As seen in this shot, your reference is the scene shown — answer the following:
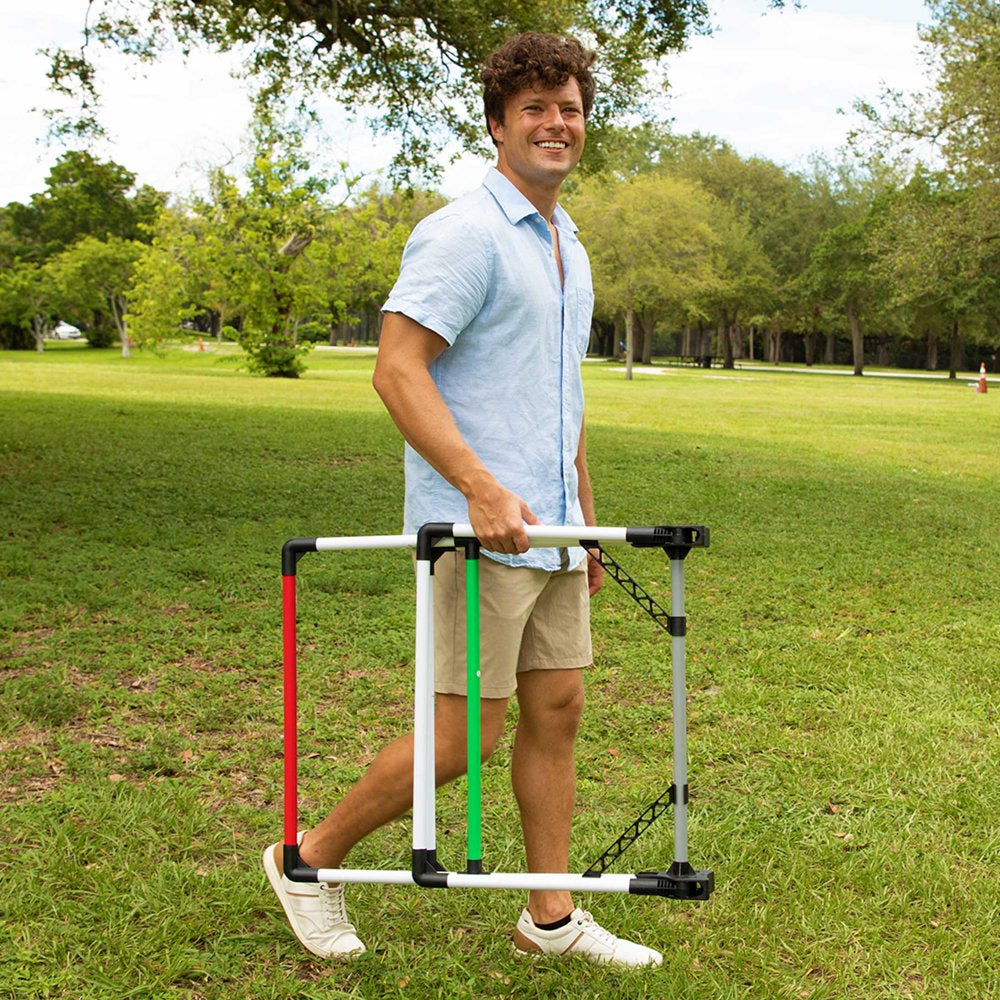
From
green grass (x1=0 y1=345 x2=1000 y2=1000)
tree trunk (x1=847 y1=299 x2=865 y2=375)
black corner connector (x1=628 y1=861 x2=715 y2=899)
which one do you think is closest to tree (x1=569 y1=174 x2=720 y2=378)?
tree trunk (x1=847 y1=299 x2=865 y2=375)

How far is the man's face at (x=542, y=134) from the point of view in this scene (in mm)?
2734

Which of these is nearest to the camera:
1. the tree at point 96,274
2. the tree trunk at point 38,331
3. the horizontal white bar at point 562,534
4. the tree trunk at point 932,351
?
the horizontal white bar at point 562,534

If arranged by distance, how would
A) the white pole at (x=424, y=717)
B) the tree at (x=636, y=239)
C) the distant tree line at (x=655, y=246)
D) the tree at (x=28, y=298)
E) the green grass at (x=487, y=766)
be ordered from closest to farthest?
1. the white pole at (x=424, y=717)
2. the green grass at (x=487, y=766)
3. the distant tree line at (x=655, y=246)
4. the tree at (x=636, y=239)
5. the tree at (x=28, y=298)

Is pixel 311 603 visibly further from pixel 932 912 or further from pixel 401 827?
pixel 932 912

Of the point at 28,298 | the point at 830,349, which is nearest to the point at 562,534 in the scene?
the point at 28,298

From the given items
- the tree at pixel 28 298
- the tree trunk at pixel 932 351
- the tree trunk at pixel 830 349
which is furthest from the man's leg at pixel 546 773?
the tree trunk at pixel 830 349

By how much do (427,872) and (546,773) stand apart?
1.78 feet

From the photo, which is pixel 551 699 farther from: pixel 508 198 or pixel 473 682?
pixel 508 198

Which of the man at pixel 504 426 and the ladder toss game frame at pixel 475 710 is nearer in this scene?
the ladder toss game frame at pixel 475 710

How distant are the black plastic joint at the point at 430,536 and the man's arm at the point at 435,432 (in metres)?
0.06

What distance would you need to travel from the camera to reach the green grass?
10.0 ft

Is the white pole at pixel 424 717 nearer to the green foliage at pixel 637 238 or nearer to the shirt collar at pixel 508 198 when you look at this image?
the shirt collar at pixel 508 198

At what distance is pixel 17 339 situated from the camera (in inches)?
2277

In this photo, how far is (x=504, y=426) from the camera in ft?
9.04
